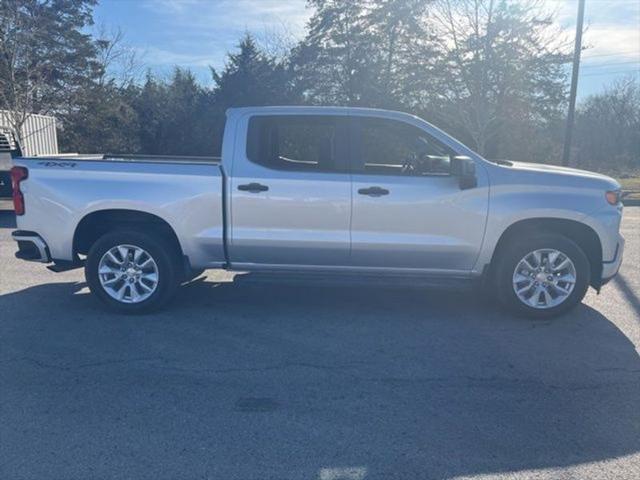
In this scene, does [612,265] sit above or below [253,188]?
below

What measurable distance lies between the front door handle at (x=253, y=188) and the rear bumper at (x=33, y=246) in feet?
6.92

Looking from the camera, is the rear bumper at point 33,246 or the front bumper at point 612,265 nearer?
the front bumper at point 612,265

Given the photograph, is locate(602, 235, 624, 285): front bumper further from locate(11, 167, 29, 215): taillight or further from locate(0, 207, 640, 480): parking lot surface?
locate(11, 167, 29, 215): taillight

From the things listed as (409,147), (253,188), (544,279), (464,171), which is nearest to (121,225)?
(253,188)

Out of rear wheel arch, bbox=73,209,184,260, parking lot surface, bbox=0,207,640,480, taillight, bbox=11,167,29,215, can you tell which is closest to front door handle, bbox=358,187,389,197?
parking lot surface, bbox=0,207,640,480

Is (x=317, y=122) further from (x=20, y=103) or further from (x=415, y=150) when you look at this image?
(x=20, y=103)

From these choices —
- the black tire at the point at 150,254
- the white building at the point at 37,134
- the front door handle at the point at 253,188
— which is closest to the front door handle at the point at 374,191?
the front door handle at the point at 253,188

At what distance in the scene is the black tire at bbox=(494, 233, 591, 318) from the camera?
5.54 meters

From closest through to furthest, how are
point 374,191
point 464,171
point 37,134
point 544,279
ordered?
point 464,171 < point 374,191 < point 544,279 < point 37,134

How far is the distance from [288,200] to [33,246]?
266cm

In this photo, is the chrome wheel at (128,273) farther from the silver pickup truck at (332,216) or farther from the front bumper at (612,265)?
the front bumper at (612,265)

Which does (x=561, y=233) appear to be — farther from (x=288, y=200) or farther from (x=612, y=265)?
(x=288, y=200)

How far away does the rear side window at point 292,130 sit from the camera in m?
5.69

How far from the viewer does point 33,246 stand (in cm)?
578
